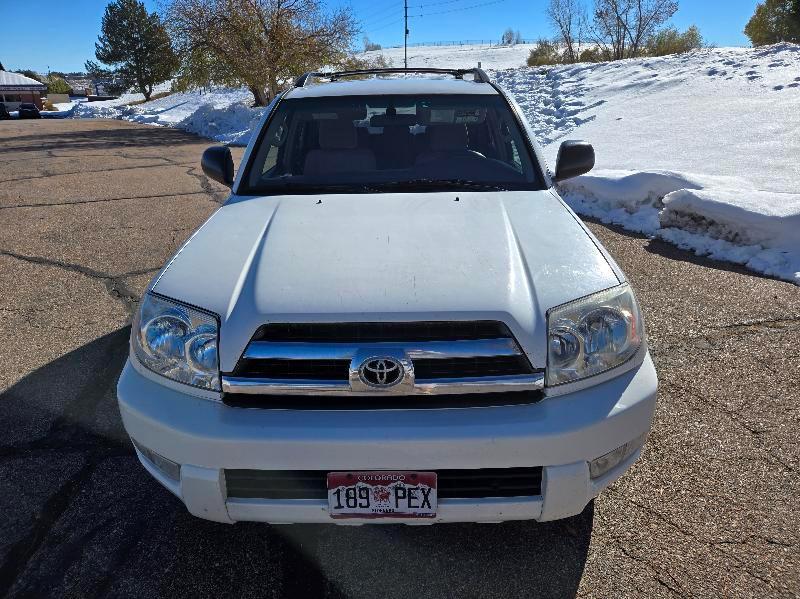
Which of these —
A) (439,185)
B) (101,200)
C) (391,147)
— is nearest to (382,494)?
(439,185)

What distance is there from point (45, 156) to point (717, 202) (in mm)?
13802

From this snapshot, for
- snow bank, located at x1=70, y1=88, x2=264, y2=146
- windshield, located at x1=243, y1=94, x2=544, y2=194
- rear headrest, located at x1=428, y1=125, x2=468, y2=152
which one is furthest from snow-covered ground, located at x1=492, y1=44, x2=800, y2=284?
snow bank, located at x1=70, y1=88, x2=264, y2=146

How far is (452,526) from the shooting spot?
2.27 m

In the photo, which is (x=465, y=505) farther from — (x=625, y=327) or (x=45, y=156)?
(x=45, y=156)

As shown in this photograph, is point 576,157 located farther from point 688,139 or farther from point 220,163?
point 688,139

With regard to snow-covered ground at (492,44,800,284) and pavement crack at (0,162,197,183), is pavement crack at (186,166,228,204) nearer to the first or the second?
pavement crack at (0,162,197,183)

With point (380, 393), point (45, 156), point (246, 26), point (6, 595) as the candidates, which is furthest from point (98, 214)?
point (246, 26)

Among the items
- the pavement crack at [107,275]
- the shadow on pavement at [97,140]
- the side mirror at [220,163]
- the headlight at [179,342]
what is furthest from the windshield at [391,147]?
the shadow on pavement at [97,140]

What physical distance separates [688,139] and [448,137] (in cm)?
792

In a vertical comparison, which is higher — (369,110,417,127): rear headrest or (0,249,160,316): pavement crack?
(369,110,417,127): rear headrest

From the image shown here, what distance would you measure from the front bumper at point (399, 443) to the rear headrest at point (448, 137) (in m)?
1.85

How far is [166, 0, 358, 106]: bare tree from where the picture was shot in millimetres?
21406

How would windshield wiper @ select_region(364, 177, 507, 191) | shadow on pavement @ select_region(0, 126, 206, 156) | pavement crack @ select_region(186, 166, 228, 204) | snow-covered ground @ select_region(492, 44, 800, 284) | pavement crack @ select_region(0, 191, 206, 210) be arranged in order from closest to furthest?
1. windshield wiper @ select_region(364, 177, 507, 191)
2. snow-covered ground @ select_region(492, 44, 800, 284)
3. pavement crack @ select_region(0, 191, 206, 210)
4. pavement crack @ select_region(186, 166, 228, 204)
5. shadow on pavement @ select_region(0, 126, 206, 156)

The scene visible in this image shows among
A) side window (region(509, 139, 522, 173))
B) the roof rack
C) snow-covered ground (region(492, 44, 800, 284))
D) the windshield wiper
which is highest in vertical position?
the roof rack
